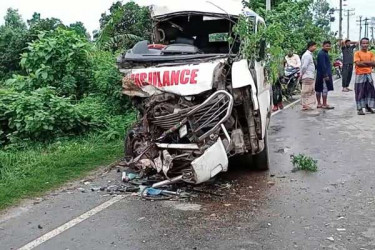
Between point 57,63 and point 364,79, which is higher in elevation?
point 57,63

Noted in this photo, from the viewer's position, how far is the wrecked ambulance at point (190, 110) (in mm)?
5766

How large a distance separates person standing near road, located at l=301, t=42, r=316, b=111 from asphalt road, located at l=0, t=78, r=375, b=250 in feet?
19.9

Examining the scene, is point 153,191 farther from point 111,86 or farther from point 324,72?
point 324,72

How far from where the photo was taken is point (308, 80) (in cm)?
1355

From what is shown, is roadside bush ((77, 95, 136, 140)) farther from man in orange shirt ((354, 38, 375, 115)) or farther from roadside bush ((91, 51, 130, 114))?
man in orange shirt ((354, 38, 375, 115))

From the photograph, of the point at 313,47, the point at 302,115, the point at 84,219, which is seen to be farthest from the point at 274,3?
the point at 84,219

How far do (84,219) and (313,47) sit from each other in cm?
1023

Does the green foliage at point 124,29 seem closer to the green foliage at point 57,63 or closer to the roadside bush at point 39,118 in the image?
the green foliage at point 57,63

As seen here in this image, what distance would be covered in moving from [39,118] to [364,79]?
7943 millimetres

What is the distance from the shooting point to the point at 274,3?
20.7m

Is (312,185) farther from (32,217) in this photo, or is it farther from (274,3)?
(274,3)

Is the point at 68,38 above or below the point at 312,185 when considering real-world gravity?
above

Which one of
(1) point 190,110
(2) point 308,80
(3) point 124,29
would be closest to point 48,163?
(1) point 190,110

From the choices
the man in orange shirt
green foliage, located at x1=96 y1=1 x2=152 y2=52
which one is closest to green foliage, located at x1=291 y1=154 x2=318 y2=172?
green foliage, located at x1=96 y1=1 x2=152 y2=52
